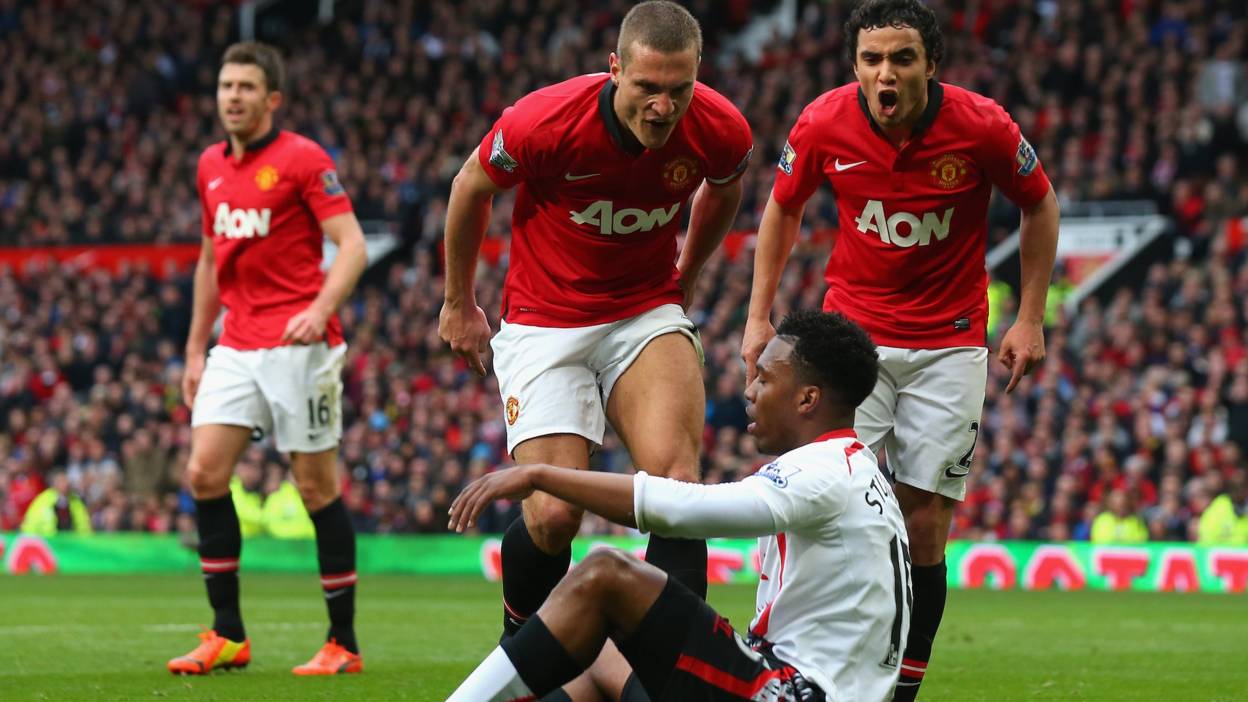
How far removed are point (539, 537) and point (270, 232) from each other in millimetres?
2735

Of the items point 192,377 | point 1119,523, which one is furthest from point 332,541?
point 1119,523

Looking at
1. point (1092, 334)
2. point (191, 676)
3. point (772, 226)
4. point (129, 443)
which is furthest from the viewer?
point (129, 443)

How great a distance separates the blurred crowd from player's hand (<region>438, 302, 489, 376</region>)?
11.3 meters

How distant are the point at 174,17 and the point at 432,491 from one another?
14.7m

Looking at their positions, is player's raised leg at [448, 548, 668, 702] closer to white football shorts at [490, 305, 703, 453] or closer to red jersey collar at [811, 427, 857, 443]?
red jersey collar at [811, 427, 857, 443]

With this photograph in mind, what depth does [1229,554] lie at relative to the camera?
15.8m

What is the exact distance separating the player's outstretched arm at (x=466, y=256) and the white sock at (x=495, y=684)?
6.08 feet

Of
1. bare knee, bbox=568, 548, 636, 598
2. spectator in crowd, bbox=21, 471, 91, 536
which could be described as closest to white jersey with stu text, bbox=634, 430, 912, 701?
bare knee, bbox=568, 548, 636, 598

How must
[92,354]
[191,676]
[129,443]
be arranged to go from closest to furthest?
[191,676]
[129,443]
[92,354]

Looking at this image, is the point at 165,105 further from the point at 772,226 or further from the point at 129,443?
the point at 772,226

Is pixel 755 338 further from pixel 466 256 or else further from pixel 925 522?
pixel 466 256

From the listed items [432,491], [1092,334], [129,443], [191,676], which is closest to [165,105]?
[129,443]

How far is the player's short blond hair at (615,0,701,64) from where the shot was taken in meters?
5.51

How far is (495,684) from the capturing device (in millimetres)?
4410
